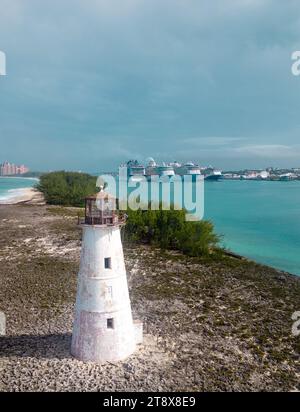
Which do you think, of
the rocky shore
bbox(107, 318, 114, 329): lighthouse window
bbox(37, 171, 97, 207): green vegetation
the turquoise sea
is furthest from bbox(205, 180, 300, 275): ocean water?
bbox(107, 318, 114, 329): lighthouse window

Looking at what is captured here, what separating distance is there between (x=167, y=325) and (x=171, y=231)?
1726 cm

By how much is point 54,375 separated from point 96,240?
5.15 metres

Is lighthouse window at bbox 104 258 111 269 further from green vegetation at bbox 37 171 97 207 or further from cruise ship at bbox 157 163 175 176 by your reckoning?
cruise ship at bbox 157 163 175 176

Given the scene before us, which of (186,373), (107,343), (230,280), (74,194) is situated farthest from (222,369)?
(74,194)

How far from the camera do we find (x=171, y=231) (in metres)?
35.3

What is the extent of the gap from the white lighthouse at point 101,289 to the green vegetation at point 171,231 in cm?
1990

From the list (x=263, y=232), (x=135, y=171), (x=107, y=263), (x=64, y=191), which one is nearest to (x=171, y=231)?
(x=107, y=263)

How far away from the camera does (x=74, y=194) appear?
223ft

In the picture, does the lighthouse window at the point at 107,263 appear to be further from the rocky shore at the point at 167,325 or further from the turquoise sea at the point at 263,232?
the turquoise sea at the point at 263,232

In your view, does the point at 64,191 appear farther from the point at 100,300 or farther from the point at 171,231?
the point at 100,300

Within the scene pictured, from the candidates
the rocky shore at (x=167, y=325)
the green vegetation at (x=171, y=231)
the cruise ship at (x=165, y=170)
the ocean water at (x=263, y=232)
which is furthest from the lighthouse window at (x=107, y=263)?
the cruise ship at (x=165, y=170)

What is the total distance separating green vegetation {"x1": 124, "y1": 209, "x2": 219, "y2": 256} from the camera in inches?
1341

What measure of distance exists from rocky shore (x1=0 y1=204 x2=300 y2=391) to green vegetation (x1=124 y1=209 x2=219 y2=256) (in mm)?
2063
